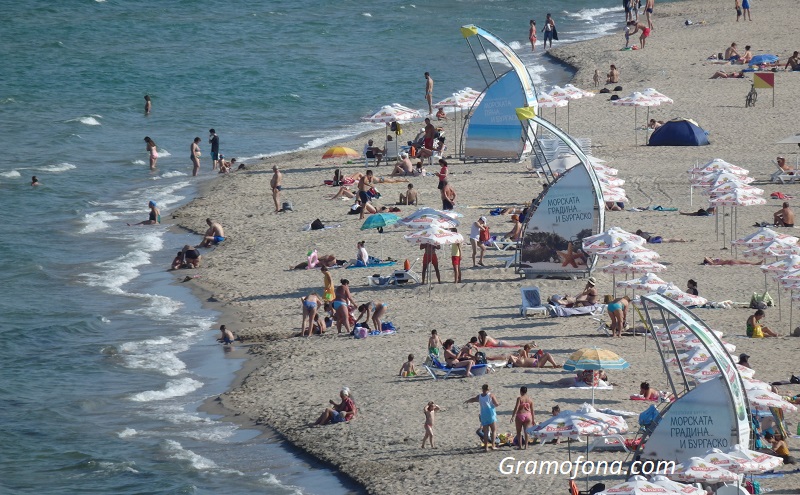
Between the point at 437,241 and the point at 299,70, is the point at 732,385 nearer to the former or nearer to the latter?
the point at 437,241

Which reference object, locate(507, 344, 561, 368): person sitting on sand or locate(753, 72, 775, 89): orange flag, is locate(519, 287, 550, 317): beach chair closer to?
locate(507, 344, 561, 368): person sitting on sand

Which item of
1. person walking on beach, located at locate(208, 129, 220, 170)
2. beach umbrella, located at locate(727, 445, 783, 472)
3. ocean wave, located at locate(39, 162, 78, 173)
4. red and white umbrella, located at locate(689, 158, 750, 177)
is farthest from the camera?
ocean wave, located at locate(39, 162, 78, 173)

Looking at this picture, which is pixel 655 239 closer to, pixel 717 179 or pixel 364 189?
pixel 717 179

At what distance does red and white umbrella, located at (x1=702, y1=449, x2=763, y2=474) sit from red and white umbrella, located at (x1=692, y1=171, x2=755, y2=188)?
1265 cm

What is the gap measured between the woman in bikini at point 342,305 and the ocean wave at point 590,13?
49.2 m

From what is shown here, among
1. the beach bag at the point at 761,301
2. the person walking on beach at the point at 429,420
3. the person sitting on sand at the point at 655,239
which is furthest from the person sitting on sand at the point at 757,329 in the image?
the person walking on beach at the point at 429,420

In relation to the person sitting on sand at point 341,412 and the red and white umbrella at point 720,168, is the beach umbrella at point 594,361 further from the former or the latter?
the red and white umbrella at point 720,168

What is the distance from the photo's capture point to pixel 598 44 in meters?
55.0

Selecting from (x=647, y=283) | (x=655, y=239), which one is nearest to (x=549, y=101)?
(x=655, y=239)

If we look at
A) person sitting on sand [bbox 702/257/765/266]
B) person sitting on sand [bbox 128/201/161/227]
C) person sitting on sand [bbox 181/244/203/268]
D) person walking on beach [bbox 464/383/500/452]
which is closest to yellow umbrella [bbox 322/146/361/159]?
person sitting on sand [bbox 128/201/161/227]

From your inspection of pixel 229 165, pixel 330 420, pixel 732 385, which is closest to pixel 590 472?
pixel 732 385

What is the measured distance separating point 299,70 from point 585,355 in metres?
40.8

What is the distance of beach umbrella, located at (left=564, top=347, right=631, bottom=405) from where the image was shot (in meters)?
19.4

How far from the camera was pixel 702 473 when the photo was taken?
46.6ft
